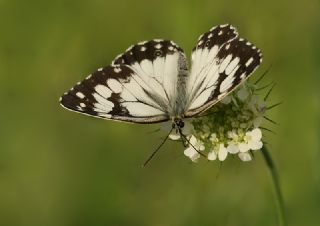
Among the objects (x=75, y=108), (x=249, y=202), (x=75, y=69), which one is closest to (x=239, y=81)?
(x=75, y=108)

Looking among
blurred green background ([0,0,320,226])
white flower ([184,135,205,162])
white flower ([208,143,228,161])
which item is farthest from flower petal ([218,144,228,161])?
blurred green background ([0,0,320,226])

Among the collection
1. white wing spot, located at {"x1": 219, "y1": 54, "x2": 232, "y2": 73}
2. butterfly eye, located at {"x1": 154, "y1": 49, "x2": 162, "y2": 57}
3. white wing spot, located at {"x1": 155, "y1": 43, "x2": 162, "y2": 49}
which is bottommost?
butterfly eye, located at {"x1": 154, "y1": 49, "x2": 162, "y2": 57}

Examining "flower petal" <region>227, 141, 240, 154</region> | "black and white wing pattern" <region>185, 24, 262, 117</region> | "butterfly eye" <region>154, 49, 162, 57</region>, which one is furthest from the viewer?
"butterfly eye" <region>154, 49, 162, 57</region>

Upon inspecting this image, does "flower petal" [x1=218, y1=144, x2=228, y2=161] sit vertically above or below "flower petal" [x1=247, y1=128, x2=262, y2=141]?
below

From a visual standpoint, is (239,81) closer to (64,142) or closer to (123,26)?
(64,142)

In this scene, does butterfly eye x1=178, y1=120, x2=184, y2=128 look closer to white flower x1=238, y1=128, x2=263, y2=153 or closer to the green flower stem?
→ white flower x1=238, y1=128, x2=263, y2=153

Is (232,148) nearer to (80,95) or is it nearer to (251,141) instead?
(251,141)
